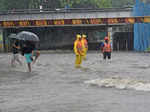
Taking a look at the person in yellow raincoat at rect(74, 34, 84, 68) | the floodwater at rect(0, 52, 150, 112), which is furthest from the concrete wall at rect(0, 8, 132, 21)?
the floodwater at rect(0, 52, 150, 112)

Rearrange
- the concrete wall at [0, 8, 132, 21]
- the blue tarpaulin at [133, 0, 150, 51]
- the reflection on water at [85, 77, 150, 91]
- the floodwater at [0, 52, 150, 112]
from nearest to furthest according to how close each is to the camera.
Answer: the floodwater at [0, 52, 150, 112] → the reflection on water at [85, 77, 150, 91] → the blue tarpaulin at [133, 0, 150, 51] → the concrete wall at [0, 8, 132, 21]

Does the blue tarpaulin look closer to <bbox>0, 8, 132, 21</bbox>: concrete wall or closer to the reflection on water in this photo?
<bbox>0, 8, 132, 21</bbox>: concrete wall

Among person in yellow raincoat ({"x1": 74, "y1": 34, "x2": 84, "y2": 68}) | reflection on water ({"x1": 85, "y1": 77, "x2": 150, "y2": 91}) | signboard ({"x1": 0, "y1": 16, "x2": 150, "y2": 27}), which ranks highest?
signboard ({"x1": 0, "y1": 16, "x2": 150, "y2": 27})

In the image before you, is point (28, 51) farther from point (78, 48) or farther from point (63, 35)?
point (63, 35)

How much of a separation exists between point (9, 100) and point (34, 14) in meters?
27.9

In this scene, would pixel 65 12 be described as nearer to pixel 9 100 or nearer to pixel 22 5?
pixel 22 5

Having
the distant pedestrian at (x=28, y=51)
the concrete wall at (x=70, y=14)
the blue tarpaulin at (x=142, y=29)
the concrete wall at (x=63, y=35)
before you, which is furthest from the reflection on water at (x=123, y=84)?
the concrete wall at (x=63, y=35)

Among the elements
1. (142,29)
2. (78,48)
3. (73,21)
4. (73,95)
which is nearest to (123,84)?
(73,95)

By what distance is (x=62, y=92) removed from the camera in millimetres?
10188

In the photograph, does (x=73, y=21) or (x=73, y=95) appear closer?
(x=73, y=95)

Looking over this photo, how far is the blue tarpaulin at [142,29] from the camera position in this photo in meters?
33.8

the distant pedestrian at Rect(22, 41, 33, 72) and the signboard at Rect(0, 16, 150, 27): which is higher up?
the signboard at Rect(0, 16, 150, 27)

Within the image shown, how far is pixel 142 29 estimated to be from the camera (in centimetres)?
3444

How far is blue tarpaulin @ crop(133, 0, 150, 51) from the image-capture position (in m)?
33.8
